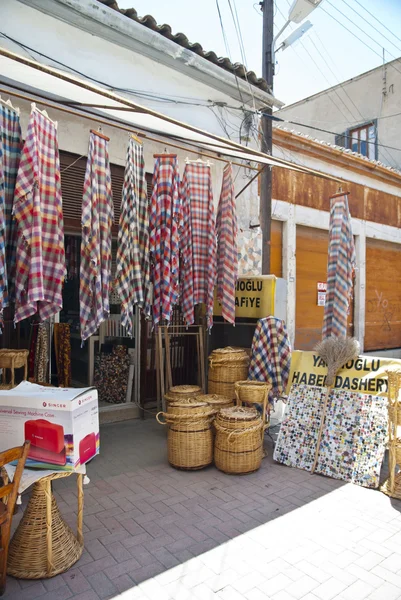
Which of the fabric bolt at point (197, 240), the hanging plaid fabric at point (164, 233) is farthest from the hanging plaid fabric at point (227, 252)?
the hanging plaid fabric at point (164, 233)

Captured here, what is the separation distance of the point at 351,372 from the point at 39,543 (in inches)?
131

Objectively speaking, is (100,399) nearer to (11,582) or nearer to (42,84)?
(11,582)

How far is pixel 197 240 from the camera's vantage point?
5.39m

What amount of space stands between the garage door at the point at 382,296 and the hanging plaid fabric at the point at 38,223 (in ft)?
33.2

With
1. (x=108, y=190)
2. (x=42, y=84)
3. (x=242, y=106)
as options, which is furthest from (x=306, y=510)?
(x=242, y=106)

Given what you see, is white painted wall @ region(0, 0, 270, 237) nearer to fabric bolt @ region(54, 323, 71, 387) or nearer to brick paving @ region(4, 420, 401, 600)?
fabric bolt @ region(54, 323, 71, 387)

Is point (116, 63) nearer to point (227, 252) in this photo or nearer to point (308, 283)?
point (227, 252)

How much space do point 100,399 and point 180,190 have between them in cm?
327

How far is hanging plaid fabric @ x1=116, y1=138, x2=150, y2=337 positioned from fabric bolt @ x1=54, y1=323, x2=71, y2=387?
1.40 metres

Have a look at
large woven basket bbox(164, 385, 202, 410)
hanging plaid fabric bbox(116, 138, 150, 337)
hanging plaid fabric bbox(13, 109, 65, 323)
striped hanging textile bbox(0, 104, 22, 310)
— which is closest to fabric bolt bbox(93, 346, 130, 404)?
large woven basket bbox(164, 385, 202, 410)

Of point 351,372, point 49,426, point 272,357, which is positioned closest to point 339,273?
point 272,357

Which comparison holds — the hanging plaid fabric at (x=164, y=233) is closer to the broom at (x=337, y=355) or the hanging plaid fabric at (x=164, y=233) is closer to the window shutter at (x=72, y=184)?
the window shutter at (x=72, y=184)

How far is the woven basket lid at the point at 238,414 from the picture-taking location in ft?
14.4

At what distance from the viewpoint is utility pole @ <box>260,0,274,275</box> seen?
25.0 ft
